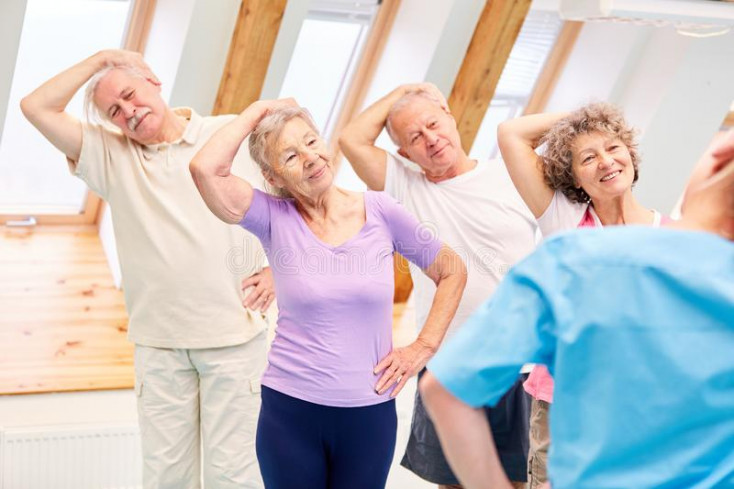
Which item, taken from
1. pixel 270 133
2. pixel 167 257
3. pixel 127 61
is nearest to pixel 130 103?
pixel 127 61

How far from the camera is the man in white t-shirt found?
2615 mm

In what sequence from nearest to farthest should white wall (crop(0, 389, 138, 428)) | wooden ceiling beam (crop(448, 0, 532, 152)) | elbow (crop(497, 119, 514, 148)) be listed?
elbow (crop(497, 119, 514, 148))
white wall (crop(0, 389, 138, 428))
wooden ceiling beam (crop(448, 0, 532, 152))

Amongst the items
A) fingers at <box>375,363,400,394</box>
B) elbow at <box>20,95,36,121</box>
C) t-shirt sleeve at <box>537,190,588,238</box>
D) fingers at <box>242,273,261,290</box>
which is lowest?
fingers at <box>242,273,261,290</box>

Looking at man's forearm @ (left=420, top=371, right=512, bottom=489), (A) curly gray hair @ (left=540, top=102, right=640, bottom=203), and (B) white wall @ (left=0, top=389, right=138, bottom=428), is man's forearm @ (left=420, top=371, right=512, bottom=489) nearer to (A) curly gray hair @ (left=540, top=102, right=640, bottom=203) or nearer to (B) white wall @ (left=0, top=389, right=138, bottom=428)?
(A) curly gray hair @ (left=540, top=102, right=640, bottom=203)

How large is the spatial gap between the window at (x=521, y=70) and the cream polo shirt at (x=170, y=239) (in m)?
2.01

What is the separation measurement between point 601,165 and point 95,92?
1.33 meters

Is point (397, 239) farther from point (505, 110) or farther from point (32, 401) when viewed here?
point (505, 110)

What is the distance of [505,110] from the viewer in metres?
4.64

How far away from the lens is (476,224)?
103 inches

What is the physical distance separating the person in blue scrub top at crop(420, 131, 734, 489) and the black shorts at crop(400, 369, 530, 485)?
1.39m

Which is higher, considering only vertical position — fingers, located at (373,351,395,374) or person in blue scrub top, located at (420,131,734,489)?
person in blue scrub top, located at (420,131,734,489)

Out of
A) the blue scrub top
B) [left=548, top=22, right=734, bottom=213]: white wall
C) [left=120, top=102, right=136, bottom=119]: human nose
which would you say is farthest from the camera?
[left=548, top=22, right=734, bottom=213]: white wall

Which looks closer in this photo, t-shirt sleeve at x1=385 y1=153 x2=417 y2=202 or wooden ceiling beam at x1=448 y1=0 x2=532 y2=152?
t-shirt sleeve at x1=385 y1=153 x2=417 y2=202

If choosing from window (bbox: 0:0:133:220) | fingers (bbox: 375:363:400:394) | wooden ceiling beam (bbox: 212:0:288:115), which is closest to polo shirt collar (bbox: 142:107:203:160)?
wooden ceiling beam (bbox: 212:0:288:115)
